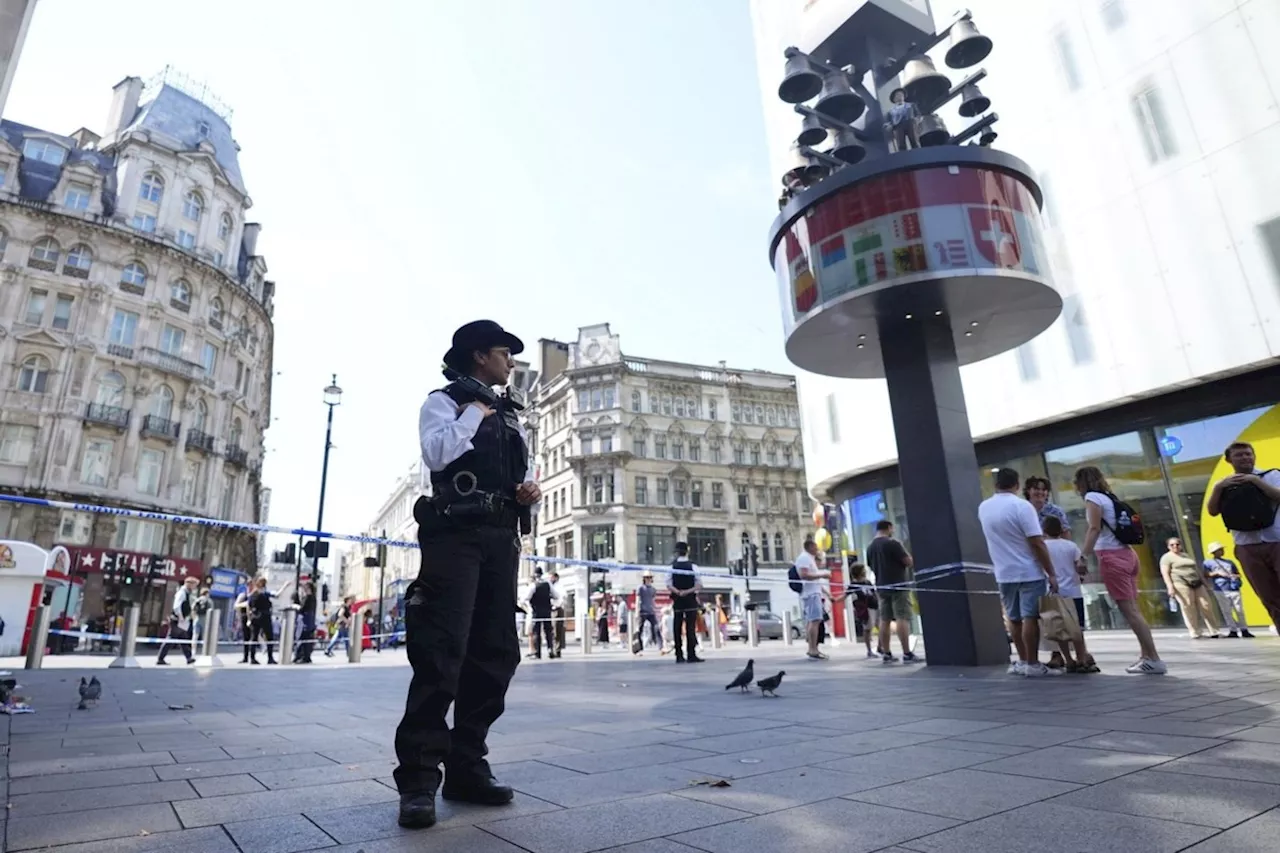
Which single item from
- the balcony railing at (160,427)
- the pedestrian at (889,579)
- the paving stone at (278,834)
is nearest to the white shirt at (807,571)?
the pedestrian at (889,579)

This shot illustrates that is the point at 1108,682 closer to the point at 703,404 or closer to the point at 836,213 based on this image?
the point at 836,213

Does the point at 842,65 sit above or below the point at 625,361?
below

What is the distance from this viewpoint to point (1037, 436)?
715 inches

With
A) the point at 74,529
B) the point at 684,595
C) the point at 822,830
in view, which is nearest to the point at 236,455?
the point at 74,529

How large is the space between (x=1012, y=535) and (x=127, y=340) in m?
40.2

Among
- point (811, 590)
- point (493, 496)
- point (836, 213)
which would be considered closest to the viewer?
point (493, 496)

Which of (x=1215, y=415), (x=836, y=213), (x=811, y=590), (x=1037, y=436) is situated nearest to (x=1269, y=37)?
(x=1215, y=415)

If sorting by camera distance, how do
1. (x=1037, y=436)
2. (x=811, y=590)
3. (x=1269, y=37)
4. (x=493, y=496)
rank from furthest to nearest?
(x=1037, y=436) < (x=1269, y=37) < (x=811, y=590) < (x=493, y=496)

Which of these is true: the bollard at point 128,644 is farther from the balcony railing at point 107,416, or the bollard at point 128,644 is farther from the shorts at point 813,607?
the balcony railing at point 107,416

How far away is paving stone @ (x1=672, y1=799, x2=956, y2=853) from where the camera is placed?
2.11m

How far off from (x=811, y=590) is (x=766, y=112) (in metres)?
21.2

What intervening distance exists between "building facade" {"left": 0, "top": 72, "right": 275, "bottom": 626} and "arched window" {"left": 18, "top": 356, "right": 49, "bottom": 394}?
0.06m

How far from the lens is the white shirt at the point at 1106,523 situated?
21.9 ft

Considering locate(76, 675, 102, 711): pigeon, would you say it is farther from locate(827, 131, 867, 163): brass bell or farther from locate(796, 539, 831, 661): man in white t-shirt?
locate(827, 131, 867, 163): brass bell
